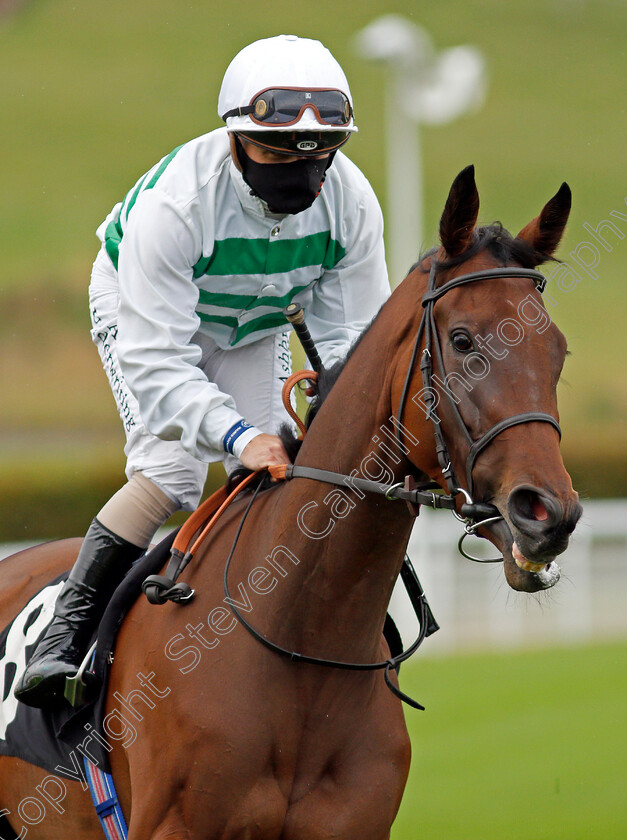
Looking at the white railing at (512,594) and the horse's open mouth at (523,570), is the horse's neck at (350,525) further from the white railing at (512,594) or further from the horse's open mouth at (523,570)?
the white railing at (512,594)

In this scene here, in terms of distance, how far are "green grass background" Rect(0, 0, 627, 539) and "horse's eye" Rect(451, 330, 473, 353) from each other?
16754mm

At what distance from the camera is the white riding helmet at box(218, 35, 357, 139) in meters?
2.87

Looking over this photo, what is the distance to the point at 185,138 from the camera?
3089 cm

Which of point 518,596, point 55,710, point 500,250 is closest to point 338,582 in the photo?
point 500,250

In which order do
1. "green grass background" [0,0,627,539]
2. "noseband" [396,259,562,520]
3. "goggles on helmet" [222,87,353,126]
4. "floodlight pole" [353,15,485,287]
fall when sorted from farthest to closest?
"green grass background" [0,0,627,539] < "floodlight pole" [353,15,485,287] < "goggles on helmet" [222,87,353,126] < "noseband" [396,259,562,520]

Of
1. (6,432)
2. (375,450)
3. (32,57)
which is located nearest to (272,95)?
(375,450)

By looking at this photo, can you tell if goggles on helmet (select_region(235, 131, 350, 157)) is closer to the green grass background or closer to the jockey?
the jockey

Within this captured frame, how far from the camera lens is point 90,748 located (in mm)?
3074

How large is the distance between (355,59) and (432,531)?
23.8 meters

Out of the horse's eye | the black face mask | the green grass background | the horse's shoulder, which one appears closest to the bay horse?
the horse's eye

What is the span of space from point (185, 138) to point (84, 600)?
1144 inches

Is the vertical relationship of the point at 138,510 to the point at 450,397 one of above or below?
below

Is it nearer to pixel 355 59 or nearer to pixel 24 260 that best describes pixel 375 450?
pixel 24 260

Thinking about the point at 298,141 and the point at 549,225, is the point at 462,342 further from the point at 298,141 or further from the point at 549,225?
the point at 298,141
